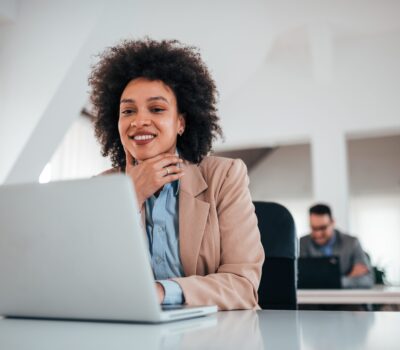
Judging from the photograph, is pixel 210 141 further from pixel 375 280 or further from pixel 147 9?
pixel 375 280

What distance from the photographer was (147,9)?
3.88 m

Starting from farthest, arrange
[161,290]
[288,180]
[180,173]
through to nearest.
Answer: [288,180]
[180,173]
[161,290]

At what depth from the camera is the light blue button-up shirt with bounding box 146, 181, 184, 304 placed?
1.39 metres

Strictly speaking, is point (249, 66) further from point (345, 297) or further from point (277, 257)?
point (277, 257)

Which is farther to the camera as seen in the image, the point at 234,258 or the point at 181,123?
the point at 181,123

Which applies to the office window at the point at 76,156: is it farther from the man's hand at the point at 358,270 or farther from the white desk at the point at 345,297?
the white desk at the point at 345,297

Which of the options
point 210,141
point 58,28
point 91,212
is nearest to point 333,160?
point 58,28

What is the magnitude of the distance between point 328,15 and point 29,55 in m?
3.29

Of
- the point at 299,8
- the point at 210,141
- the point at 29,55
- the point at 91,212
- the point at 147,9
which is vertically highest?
the point at 299,8

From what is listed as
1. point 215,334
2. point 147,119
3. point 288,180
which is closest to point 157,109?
point 147,119

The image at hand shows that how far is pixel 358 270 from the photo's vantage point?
13.4 feet

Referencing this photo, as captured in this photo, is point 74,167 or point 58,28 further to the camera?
point 74,167

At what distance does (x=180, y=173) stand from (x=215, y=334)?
786 millimetres

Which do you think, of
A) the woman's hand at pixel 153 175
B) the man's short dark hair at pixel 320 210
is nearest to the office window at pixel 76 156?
the man's short dark hair at pixel 320 210
